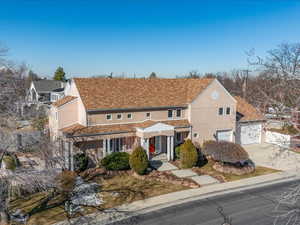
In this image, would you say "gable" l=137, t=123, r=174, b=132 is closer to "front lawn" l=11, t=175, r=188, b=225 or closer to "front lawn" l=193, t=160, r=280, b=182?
"front lawn" l=193, t=160, r=280, b=182

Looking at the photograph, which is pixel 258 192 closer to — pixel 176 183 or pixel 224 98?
pixel 176 183

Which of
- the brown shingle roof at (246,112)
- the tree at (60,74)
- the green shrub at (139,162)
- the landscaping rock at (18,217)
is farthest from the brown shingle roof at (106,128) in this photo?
the tree at (60,74)

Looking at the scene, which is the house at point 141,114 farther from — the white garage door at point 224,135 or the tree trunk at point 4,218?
the tree trunk at point 4,218

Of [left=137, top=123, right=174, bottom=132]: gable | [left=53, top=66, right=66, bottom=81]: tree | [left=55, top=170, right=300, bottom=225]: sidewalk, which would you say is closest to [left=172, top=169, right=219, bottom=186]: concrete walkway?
[left=55, top=170, right=300, bottom=225]: sidewalk

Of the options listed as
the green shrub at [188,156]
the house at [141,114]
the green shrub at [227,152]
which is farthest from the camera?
the house at [141,114]

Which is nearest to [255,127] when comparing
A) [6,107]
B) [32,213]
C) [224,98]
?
[224,98]
